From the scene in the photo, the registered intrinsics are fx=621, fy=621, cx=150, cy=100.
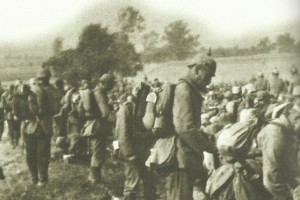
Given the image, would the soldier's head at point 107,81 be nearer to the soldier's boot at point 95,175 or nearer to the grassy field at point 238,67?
the grassy field at point 238,67

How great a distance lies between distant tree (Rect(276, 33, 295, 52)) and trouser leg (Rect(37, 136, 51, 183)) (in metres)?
2.25

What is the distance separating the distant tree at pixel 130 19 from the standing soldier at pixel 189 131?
1.04 metres

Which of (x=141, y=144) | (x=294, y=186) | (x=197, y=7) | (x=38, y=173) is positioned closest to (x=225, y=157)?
(x=294, y=186)

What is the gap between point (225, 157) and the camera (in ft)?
13.6

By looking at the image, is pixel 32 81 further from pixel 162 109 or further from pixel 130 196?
pixel 162 109

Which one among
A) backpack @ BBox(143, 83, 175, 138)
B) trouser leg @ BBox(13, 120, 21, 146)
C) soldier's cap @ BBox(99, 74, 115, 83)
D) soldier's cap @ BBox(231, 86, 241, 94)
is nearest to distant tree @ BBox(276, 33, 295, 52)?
soldier's cap @ BBox(231, 86, 241, 94)

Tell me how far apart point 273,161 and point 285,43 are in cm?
135

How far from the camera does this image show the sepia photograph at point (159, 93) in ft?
13.5

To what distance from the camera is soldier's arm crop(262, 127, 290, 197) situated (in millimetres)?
3925

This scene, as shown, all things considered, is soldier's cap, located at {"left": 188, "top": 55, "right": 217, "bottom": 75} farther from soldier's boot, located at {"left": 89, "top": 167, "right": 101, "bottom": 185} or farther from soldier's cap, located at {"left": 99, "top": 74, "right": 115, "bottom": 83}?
soldier's boot, located at {"left": 89, "top": 167, "right": 101, "bottom": 185}

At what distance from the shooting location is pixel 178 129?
3.98 meters

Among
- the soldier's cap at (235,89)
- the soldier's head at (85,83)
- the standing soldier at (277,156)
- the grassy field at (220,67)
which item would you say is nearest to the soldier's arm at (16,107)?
the grassy field at (220,67)

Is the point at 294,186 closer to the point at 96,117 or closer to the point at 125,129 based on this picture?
the point at 125,129

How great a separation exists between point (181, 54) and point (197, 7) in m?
0.40
